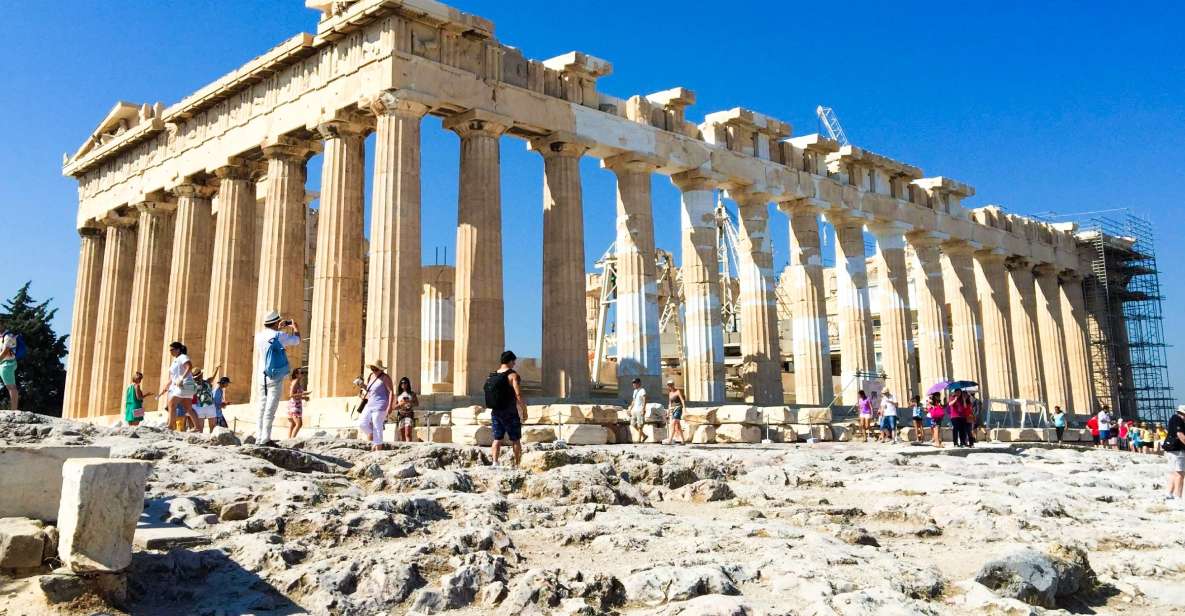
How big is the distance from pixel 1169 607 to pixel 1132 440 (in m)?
24.6

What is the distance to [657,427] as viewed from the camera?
69.7ft

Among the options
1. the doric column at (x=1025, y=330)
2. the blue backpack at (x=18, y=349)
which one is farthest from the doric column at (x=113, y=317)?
the doric column at (x=1025, y=330)

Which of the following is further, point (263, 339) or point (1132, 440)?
point (1132, 440)

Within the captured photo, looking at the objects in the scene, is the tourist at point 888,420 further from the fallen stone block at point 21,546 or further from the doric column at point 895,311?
the fallen stone block at point 21,546

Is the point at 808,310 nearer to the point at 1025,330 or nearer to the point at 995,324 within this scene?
the point at 995,324

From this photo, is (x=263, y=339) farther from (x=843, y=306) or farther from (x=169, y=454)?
(x=843, y=306)

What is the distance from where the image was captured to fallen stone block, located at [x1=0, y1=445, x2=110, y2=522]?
21.4 ft

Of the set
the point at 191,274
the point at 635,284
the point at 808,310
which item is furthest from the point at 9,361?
the point at 808,310

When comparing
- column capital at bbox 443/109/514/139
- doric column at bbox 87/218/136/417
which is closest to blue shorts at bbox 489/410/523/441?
column capital at bbox 443/109/514/139

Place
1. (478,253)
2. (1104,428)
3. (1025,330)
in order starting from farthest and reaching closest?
(1025,330) < (1104,428) < (478,253)

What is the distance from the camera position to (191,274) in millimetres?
28109

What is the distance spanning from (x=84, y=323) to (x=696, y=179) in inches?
853

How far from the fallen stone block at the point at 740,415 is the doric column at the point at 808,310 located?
10.4m

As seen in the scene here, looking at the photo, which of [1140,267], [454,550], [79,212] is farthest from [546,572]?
[1140,267]
